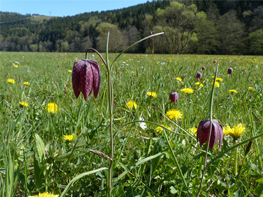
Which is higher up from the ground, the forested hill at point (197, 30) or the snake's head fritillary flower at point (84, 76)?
the forested hill at point (197, 30)

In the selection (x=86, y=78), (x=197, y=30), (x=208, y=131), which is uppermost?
(x=197, y=30)

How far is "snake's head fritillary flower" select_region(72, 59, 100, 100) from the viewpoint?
1.78ft

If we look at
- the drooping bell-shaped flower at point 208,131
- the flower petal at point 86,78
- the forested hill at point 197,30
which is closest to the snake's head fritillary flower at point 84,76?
the flower petal at point 86,78

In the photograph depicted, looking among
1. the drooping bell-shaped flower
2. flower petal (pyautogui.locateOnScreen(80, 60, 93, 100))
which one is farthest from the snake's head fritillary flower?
the drooping bell-shaped flower

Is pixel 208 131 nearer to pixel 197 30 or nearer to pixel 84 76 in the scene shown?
pixel 84 76

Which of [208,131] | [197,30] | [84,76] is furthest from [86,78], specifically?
[197,30]

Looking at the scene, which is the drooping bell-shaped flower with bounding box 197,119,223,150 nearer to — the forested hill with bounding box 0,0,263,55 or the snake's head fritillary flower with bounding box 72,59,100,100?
the snake's head fritillary flower with bounding box 72,59,100,100

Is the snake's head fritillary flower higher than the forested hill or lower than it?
lower

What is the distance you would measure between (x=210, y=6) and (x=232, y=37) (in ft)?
51.2

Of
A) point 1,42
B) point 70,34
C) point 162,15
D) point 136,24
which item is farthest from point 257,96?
point 1,42

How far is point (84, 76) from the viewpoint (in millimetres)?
547

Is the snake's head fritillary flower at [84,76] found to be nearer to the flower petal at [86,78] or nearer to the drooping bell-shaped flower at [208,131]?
the flower petal at [86,78]

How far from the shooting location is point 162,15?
77.8 feet

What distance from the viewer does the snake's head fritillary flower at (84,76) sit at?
544 mm
